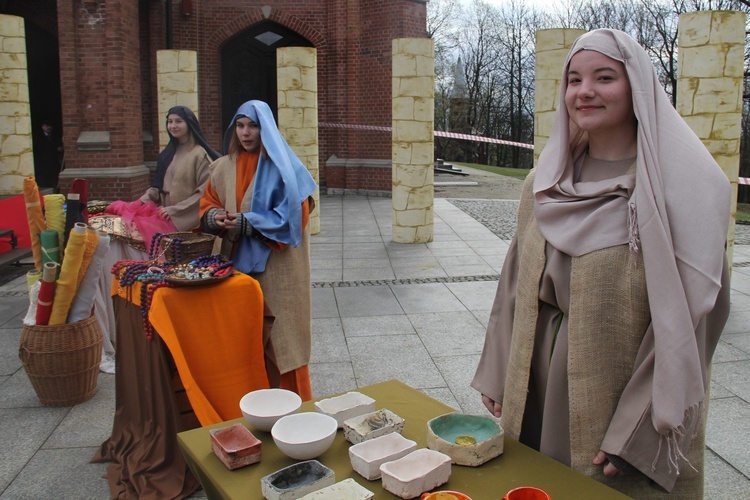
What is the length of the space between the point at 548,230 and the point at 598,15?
40.9 m

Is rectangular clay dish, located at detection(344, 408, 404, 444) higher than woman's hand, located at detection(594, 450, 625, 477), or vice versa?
rectangular clay dish, located at detection(344, 408, 404, 444)

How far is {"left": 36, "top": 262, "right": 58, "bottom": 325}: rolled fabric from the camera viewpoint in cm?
456

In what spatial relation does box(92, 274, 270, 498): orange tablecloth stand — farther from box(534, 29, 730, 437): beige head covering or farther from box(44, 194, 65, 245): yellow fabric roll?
box(534, 29, 730, 437): beige head covering

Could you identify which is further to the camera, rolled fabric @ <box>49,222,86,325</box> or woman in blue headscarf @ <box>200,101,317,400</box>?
rolled fabric @ <box>49,222,86,325</box>

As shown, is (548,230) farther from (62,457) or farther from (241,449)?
(62,457)

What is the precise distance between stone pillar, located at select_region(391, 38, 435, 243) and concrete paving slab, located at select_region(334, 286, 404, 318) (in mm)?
2808

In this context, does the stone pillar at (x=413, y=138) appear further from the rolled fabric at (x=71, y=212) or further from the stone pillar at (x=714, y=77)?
the rolled fabric at (x=71, y=212)

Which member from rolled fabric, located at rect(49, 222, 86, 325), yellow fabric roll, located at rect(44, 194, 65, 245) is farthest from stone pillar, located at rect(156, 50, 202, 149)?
rolled fabric, located at rect(49, 222, 86, 325)

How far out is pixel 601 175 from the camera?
223cm

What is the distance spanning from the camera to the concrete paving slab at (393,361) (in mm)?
5234

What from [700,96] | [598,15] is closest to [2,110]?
[700,96]

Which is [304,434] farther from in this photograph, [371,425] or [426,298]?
[426,298]

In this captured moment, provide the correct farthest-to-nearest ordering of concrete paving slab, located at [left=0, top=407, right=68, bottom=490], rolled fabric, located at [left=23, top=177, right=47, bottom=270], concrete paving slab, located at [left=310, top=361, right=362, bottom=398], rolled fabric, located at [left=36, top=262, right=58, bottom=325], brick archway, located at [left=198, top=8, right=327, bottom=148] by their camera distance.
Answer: brick archway, located at [left=198, top=8, right=327, bottom=148], concrete paving slab, located at [left=310, top=361, right=362, bottom=398], rolled fabric, located at [left=23, top=177, right=47, bottom=270], rolled fabric, located at [left=36, top=262, right=58, bottom=325], concrete paving slab, located at [left=0, top=407, right=68, bottom=490]

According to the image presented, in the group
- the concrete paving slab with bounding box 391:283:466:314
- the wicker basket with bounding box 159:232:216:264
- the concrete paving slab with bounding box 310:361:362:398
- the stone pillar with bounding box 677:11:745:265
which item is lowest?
the concrete paving slab with bounding box 310:361:362:398
